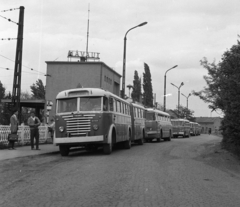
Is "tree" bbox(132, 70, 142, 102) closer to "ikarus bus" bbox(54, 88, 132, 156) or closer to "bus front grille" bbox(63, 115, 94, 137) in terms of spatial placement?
"ikarus bus" bbox(54, 88, 132, 156)

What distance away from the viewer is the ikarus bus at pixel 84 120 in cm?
1512

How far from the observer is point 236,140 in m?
16.1

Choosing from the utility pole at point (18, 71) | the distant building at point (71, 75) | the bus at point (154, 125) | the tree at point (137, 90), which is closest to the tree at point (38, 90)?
the tree at point (137, 90)

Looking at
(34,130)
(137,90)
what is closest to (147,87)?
(137,90)

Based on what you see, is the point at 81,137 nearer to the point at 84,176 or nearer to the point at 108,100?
the point at 108,100

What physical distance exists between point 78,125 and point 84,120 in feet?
1.05

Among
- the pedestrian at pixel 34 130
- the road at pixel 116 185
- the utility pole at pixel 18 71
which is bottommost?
the road at pixel 116 185

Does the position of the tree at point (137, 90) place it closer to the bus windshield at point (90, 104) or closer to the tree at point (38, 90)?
the tree at point (38, 90)

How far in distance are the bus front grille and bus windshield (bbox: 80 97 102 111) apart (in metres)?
0.45

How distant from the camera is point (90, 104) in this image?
1570cm

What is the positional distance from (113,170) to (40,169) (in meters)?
2.17

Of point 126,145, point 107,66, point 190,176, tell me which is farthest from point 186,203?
point 107,66

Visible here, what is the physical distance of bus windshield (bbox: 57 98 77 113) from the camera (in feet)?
51.5

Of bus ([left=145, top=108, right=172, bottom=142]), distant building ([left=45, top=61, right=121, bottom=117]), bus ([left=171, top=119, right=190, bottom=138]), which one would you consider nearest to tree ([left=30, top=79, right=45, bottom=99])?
distant building ([left=45, top=61, right=121, bottom=117])
